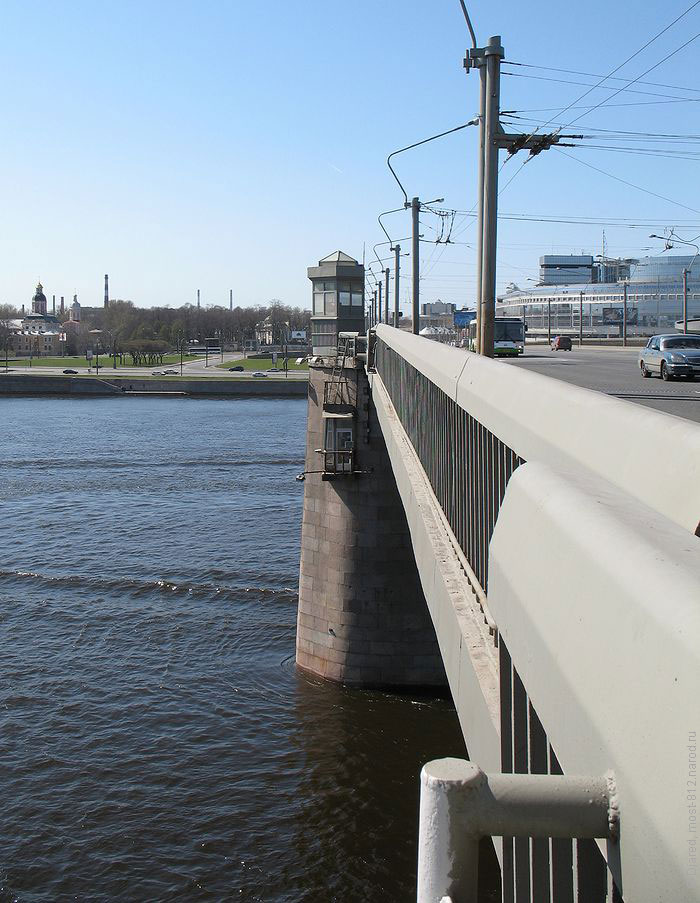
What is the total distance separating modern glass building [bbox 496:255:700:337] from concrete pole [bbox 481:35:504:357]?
44.2 m

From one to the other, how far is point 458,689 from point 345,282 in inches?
650

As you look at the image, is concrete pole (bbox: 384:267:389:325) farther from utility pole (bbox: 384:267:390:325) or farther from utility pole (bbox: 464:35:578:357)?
utility pole (bbox: 464:35:578:357)

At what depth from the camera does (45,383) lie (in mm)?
79375

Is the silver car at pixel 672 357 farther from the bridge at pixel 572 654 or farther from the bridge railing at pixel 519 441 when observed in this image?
the bridge at pixel 572 654

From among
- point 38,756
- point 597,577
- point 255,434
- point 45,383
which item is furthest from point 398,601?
point 45,383

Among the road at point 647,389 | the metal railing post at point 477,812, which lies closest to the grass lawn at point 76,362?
the road at point 647,389

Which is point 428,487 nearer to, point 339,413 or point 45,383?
point 339,413

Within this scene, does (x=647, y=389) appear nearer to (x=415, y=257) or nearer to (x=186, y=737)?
(x=186, y=737)

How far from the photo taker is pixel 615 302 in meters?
79.0

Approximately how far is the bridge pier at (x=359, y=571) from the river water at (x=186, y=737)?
1.58 feet

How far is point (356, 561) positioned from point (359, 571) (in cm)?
16

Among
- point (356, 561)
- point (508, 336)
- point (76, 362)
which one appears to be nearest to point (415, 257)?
point (508, 336)

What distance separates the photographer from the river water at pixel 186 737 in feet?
35.8

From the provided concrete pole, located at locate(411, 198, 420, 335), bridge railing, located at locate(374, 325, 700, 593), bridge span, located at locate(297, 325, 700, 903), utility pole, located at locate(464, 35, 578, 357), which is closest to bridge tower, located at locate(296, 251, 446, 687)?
concrete pole, located at locate(411, 198, 420, 335)
